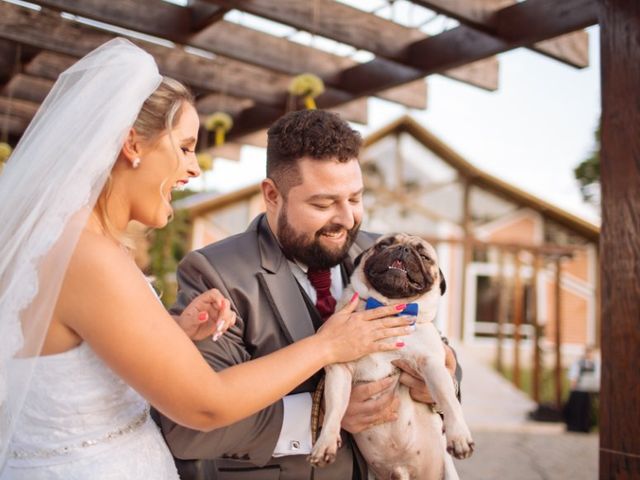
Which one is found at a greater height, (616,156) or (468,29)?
(468,29)

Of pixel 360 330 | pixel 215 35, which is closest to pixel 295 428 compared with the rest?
pixel 360 330

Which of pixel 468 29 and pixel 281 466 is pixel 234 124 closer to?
pixel 468 29

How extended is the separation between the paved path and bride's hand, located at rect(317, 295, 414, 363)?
5.81 m

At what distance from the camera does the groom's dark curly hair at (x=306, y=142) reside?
2.60 m

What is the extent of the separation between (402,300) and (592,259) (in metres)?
16.2

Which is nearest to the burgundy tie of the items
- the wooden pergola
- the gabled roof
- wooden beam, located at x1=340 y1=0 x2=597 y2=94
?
the wooden pergola

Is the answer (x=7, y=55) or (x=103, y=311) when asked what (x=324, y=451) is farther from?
(x=7, y=55)

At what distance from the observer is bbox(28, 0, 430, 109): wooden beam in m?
4.35

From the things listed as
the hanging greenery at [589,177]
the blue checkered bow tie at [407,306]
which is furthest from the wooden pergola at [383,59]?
the hanging greenery at [589,177]

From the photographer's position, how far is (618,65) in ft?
10.5

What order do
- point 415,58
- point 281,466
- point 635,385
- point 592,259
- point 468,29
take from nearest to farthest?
point 281,466
point 635,385
point 468,29
point 415,58
point 592,259

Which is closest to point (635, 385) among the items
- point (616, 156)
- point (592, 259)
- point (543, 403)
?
point (616, 156)

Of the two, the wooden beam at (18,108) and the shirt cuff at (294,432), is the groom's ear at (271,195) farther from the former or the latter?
the wooden beam at (18,108)

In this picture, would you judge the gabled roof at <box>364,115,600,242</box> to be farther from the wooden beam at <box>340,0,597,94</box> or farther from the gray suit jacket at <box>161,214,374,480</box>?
the gray suit jacket at <box>161,214,374,480</box>
